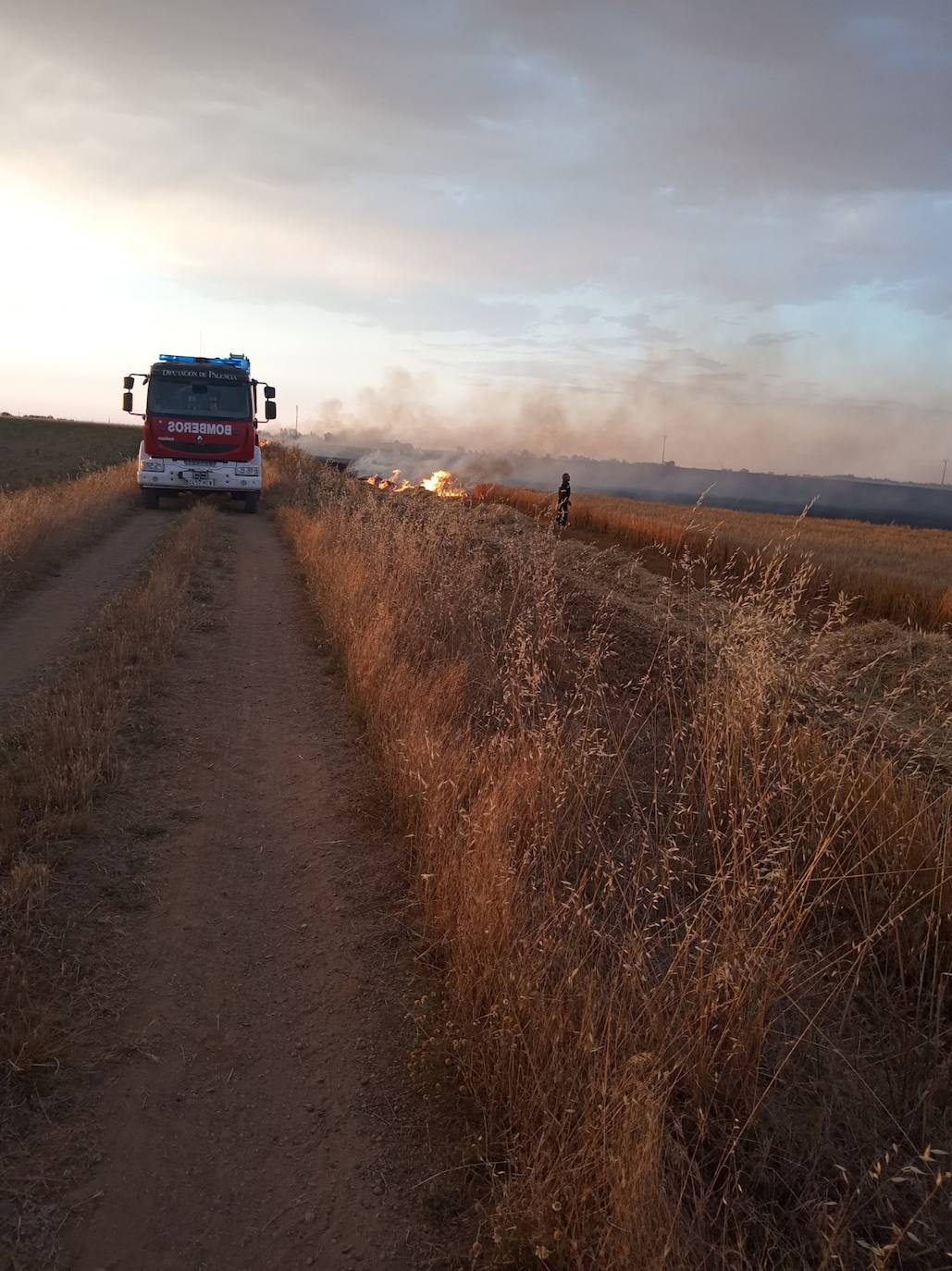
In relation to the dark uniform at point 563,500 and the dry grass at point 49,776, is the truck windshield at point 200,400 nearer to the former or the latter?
the dark uniform at point 563,500

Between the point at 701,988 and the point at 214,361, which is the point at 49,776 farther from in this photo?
the point at 214,361

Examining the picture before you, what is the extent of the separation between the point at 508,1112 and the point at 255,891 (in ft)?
5.66

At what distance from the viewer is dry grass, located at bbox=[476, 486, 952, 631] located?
43.6ft

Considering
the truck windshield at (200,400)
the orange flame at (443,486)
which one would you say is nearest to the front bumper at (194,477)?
the truck windshield at (200,400)

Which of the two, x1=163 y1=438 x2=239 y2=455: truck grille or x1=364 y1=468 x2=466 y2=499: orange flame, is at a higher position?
x1=364 y1=468 x2=466 y2=499: orange flame

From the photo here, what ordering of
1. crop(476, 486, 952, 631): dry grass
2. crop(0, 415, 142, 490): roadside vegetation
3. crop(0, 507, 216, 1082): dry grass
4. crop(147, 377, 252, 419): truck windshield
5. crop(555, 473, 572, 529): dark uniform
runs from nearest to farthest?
crop(0, 507, 216, 1082): dry grass, crop(476, 486, 952, 631): dry grass, crop(147, 377, 252, 419): truck windshield, crop(555, 473, 572, 529): dark uniform, crop(0, 415, 142, 490): roadside vegetation

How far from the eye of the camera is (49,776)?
4105mm

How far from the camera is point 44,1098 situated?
2344 mm

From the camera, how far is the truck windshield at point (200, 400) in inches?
701

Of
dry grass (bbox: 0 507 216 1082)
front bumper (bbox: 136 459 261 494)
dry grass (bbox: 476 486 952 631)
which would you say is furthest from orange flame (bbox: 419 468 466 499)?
dry grass (bbox: 0 507 216 1082)

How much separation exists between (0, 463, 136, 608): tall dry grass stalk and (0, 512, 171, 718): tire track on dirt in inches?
9.5

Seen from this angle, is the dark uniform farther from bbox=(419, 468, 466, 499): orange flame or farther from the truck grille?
bbox=(419, 468, 466, 499): orange flame

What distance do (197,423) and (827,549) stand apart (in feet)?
67.3

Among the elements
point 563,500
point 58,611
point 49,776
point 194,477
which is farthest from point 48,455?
point 49,776
